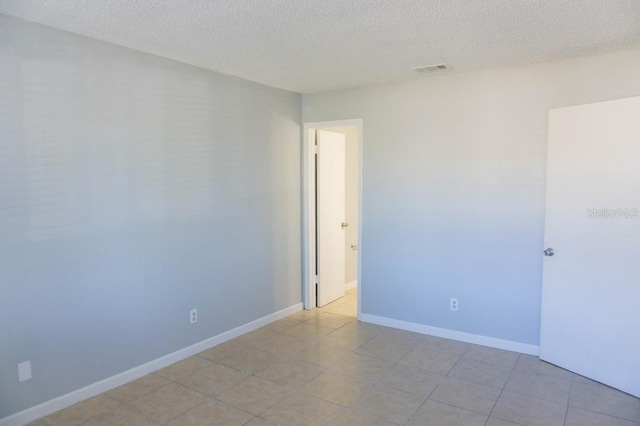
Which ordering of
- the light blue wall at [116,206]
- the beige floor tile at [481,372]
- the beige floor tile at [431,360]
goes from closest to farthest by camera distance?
the light blue wall at [116,206] → the beige floor tile at [481,372] → the beige floor tile at [431,360]

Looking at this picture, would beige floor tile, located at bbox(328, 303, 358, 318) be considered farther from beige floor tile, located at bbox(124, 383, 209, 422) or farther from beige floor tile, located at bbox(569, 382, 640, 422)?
beige floor tile, located at bbox(569, 382, 640, 422)

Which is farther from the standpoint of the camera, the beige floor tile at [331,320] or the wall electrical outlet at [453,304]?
the beige floor tile at [331,320]

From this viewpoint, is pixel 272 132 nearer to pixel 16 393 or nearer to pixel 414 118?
pixel 414 118

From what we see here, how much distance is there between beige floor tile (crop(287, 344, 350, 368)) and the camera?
3.61 meters

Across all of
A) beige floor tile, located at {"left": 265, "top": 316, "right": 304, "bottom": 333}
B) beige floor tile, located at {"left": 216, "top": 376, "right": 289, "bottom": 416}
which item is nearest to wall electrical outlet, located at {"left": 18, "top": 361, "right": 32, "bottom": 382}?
beige floor tile, located at {"left": 216, "top": 376, "right": 289, "bottom": 416}

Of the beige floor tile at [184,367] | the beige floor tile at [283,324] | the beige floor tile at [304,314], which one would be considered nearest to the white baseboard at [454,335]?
the beige floor tile at [304,314]

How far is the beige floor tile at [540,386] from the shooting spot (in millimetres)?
3033

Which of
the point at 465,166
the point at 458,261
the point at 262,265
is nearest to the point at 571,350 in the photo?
the point at 458,261

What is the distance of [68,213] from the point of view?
2.84 metres

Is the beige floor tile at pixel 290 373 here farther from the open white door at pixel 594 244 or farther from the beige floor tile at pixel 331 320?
the open white door at pixel 594 244

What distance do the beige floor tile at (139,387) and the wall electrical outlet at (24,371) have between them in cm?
56

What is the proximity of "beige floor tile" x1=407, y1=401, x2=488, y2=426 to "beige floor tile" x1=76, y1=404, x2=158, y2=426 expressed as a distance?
5.42ft

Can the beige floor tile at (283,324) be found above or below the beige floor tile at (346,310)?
below

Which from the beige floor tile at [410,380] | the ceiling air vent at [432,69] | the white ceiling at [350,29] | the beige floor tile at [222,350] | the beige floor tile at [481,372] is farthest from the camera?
the beige floor tile at [222,350]
